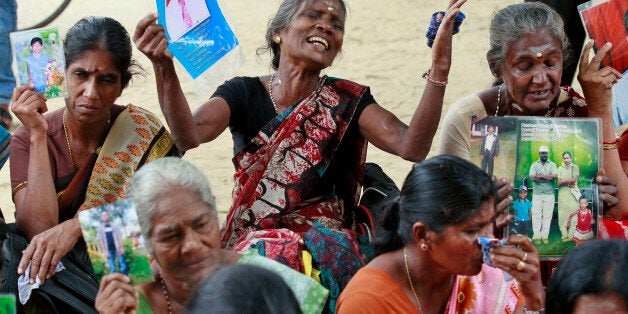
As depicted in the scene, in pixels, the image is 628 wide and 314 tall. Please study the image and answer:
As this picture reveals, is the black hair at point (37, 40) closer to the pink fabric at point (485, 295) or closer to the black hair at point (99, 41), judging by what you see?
the black hair at point (99, 41)

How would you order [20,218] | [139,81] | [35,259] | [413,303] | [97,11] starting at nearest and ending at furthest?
[413,303]
[35,259]
[20,218]
[139,81]
[97,11]

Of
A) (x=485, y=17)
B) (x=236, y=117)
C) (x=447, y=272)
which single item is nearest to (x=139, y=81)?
(x=485, y=17)

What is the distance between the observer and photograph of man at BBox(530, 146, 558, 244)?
3855 millimetres

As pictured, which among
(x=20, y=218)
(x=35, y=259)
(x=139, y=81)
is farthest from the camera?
(x=139, y=81)

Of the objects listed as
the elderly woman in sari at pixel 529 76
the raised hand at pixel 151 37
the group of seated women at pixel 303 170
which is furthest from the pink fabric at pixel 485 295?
the raised hand at pixel 151 37

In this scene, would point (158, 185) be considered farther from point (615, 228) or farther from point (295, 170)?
point (615, 228)

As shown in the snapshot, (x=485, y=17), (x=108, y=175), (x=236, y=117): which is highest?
(x=485, y=17)

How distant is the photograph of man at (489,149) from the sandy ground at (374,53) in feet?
9.84

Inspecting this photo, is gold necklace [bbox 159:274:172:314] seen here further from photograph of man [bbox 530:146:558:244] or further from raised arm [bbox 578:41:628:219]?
raised arm [bbox 578:41:628:219]

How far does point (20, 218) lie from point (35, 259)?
0.33 meters

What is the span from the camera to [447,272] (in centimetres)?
355

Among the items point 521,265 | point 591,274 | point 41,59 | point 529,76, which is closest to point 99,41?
point 41,59

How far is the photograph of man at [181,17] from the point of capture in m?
4.09

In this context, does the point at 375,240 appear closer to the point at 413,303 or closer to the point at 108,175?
the point at 413,303
